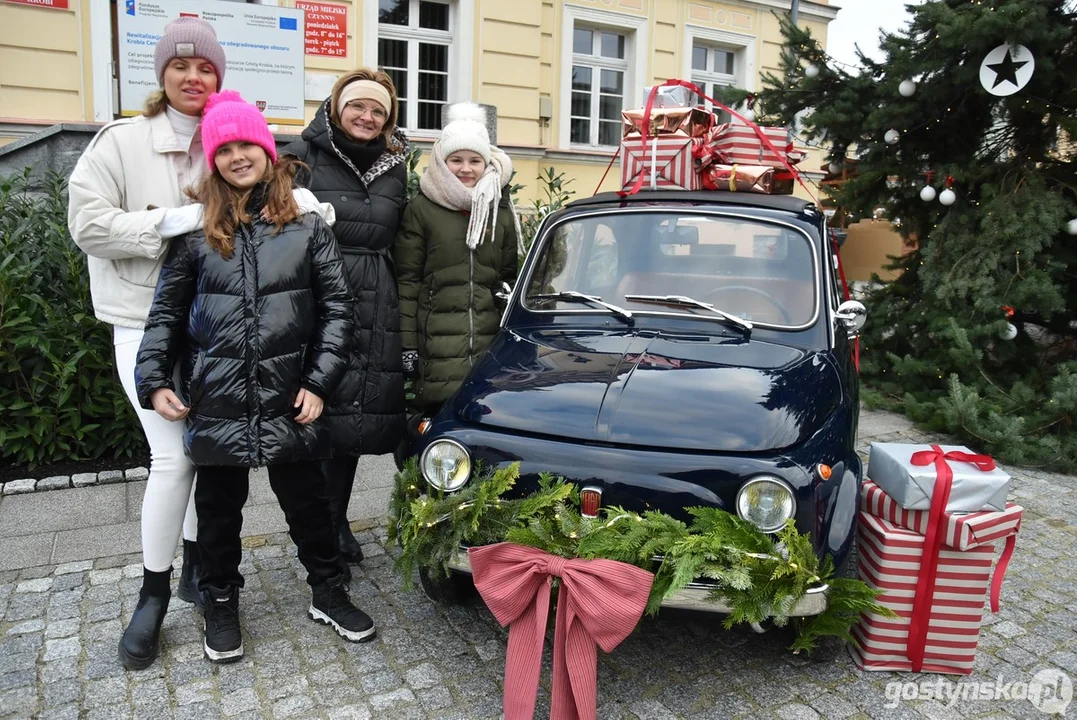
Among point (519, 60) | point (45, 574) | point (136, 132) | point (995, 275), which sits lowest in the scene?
point (45, 574)

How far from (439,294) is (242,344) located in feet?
4.03

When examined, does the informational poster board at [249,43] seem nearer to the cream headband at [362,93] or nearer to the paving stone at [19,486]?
the paving stone at [19,486]

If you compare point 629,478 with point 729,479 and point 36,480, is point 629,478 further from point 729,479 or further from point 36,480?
point 36,480

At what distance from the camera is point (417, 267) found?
4062mm

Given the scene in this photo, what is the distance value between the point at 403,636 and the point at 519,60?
414 inches

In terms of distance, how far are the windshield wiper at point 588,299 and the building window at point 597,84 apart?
393 inches

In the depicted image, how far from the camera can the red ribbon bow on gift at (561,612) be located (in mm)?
2752

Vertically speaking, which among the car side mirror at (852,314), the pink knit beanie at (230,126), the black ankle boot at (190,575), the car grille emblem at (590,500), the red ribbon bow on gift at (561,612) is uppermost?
the pink knit beanie at (230,126)

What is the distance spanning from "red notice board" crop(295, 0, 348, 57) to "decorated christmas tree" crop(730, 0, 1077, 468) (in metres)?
6.01

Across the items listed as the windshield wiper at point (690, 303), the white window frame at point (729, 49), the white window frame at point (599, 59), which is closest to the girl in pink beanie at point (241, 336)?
the windshield wiper at point (690, 303)

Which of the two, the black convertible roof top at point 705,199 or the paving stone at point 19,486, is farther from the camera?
the paving stone at point 19,486

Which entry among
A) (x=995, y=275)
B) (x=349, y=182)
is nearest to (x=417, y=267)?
(x=349, y=182)

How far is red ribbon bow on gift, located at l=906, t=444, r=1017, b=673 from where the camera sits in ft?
10.4

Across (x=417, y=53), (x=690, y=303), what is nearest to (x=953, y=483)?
(x=690, y=303)
